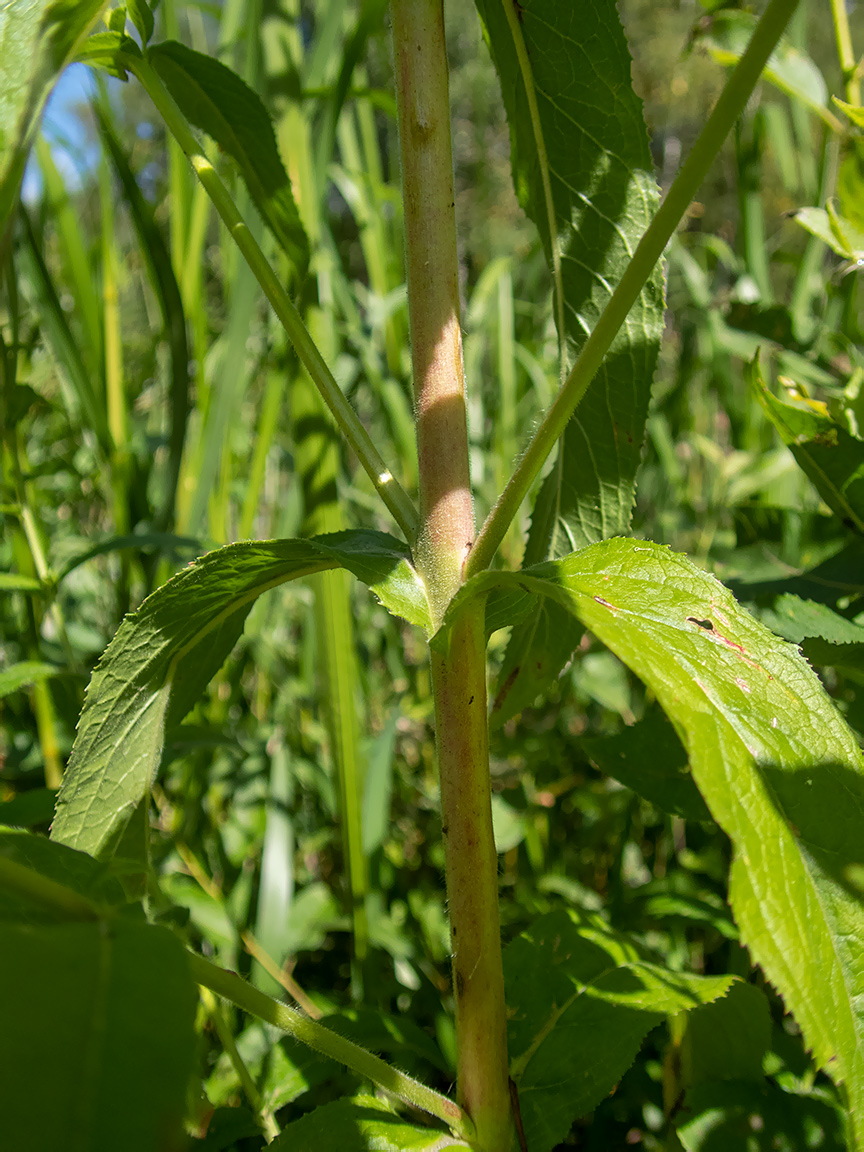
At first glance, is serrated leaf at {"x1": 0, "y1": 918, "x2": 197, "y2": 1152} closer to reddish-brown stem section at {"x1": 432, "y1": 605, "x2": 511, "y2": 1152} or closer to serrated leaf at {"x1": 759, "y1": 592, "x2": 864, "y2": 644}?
reddish-brown stem section at {"x1": 432, "y1": 605, "x2": 511, "y2": 1152}

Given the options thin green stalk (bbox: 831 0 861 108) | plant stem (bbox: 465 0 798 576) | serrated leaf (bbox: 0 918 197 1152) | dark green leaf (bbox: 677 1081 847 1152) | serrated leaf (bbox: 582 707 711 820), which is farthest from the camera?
thin green stalk (bbox: 831 0 861 108)

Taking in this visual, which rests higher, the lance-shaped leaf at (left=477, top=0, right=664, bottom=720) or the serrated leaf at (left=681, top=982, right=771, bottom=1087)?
the lance-shaped leaf at (left=477, top=0, right=664, bottom=720)

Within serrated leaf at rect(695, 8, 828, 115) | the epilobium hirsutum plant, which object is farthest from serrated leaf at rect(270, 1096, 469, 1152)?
serrated leaf at rect(695, 8, 828, 115)

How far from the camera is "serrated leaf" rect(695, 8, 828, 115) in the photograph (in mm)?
926

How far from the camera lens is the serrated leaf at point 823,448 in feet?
2.30

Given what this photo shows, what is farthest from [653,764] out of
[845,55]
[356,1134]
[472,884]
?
[845,55]

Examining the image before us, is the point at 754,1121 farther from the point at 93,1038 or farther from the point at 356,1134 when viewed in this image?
the point at 93,1038

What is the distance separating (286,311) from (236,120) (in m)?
0.22

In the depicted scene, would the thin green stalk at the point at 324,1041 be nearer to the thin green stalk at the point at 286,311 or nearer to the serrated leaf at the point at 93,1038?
Answer: the serrated leaf at the point at 93,1038

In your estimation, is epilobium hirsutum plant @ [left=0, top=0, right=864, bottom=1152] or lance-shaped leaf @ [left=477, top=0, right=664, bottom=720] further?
lance-shaped leaf @ [left=477, top=0, right=664, bottom=720]

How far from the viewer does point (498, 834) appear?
46.3 inches

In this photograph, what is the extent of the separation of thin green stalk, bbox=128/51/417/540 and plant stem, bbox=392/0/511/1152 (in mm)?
22

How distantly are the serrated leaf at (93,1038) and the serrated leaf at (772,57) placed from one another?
0.95 meters

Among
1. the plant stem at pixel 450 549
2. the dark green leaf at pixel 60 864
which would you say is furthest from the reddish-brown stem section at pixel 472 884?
the dark green leaf at pixel 60 864
